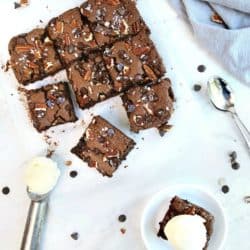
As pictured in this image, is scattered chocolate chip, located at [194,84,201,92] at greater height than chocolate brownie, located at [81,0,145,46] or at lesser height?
lesser

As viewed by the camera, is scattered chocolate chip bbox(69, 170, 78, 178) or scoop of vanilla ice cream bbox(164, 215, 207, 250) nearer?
scoop of vanilla ice cream bbox(164, 215, 207, 250)

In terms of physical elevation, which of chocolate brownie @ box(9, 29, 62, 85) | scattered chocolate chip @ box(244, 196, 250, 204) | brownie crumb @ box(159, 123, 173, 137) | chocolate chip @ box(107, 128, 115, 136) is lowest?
scattered chocolate chip @ box(244, 196, 250, 204)

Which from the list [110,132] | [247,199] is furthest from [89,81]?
[247,199]

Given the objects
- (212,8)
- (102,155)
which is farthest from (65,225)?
(212,8)

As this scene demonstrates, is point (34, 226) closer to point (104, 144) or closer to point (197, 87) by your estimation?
point (104, 144)

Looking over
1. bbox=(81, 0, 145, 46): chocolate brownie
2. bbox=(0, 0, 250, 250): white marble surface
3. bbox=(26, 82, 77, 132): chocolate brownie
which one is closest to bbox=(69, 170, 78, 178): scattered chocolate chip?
bbox=(0, 0, 250, 250): white marble surface

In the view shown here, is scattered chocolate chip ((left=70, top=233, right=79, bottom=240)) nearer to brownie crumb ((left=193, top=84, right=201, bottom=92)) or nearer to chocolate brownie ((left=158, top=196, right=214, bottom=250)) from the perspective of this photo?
chocolate brownie ((left=158, top=196, right=214, bottom=250))

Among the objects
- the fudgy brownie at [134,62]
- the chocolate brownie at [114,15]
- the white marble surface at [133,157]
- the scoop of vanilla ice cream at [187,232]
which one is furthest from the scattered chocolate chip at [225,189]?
the chocolate brownie at [114,15]

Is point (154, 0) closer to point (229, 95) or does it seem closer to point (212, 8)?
point (212, 8)
